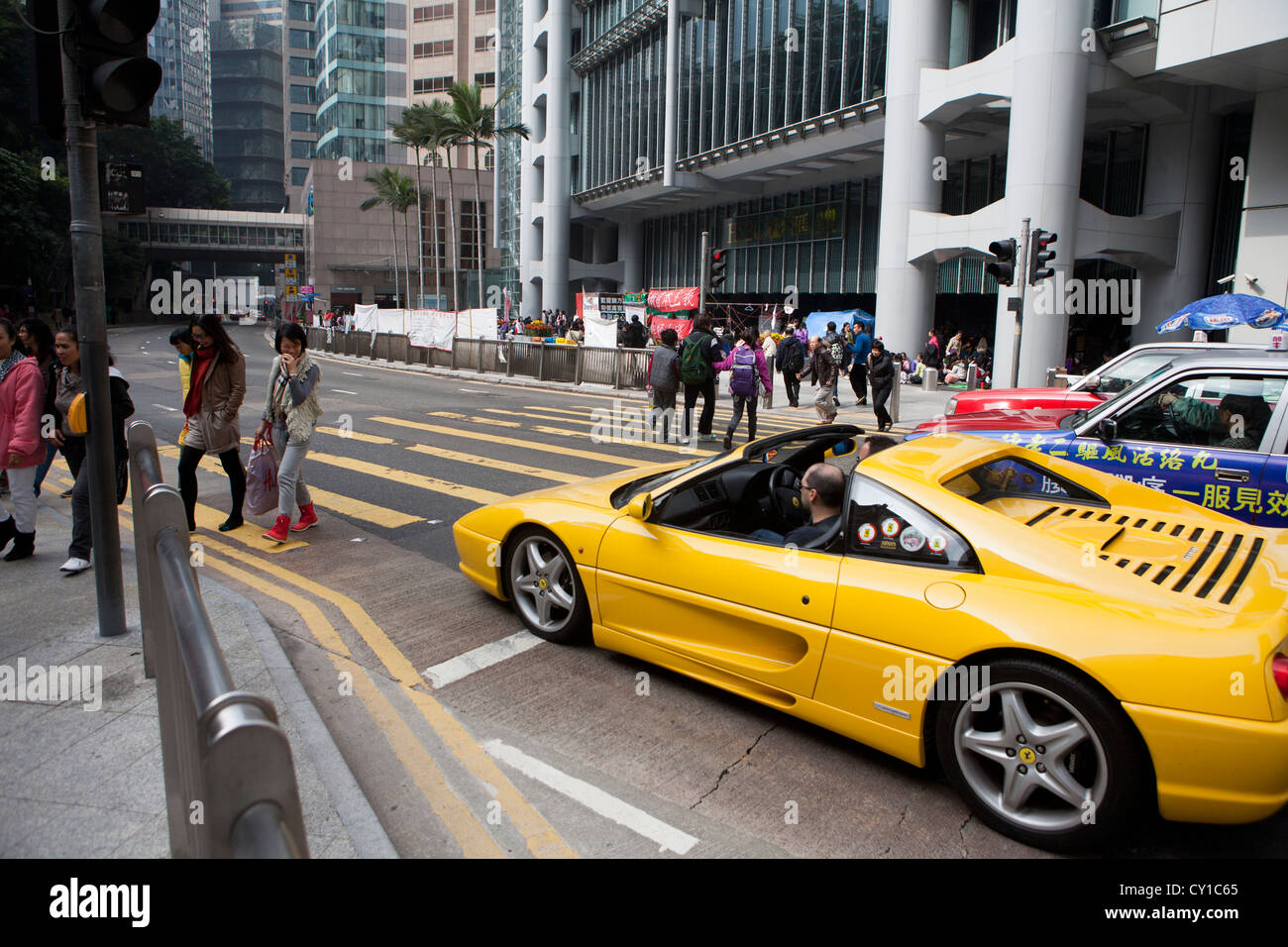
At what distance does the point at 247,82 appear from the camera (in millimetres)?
164125

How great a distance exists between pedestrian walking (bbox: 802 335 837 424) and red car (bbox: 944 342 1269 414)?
209 inches

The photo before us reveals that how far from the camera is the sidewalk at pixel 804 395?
1777cm

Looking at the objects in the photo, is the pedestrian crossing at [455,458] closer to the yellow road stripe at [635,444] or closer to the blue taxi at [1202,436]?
the yellow road stripe at [635,444]

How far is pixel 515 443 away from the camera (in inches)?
487

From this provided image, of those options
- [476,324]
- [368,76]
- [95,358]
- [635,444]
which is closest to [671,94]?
[476,324]

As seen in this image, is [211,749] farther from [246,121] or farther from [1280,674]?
[246,121]

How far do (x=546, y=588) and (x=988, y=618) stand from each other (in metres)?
2.70

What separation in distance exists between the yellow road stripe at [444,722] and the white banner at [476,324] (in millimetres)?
23727

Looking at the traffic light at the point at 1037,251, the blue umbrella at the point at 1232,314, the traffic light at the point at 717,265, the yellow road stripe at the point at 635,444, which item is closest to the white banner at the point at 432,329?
the traffic light at the point at 717,265

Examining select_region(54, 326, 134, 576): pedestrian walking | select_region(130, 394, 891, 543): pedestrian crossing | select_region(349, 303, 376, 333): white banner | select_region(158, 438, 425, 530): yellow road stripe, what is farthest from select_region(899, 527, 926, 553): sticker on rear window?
select_region(349, 303, 376, 333): white banner

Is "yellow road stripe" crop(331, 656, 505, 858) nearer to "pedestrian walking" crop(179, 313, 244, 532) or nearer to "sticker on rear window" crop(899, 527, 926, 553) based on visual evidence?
"sticker on rear window" crop(899, 527, 926, 553)
